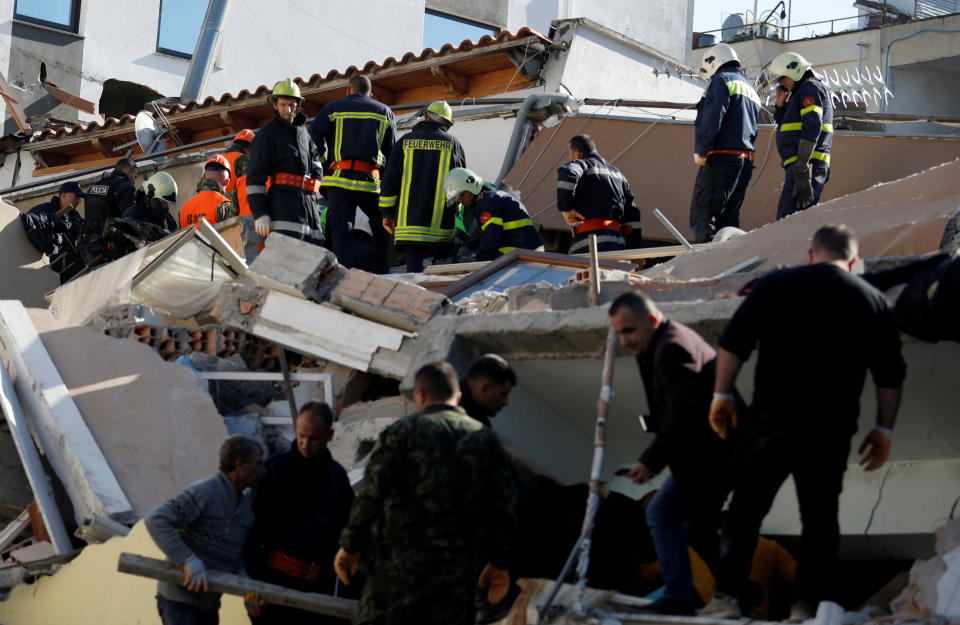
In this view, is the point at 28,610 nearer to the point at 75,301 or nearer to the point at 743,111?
the point at 75,301

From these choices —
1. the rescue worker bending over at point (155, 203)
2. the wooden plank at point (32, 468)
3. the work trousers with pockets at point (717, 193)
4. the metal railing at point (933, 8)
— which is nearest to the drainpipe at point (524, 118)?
the work trousers with pockets at point (717, 193)

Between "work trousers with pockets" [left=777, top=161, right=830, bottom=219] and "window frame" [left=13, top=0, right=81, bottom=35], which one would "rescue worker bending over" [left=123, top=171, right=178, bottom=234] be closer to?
"work trousers with pockets" [left=777, top=161, right=830, bottom=219]

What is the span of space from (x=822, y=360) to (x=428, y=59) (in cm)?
1026

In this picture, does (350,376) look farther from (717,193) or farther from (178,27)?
(178,27)

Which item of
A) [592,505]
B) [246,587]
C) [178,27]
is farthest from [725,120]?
[178,27]

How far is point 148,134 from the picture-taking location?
16.1 metres

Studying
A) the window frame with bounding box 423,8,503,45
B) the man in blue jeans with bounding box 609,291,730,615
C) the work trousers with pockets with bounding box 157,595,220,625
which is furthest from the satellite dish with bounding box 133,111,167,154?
the man in blue jeans with bounding box 609,291,730,615

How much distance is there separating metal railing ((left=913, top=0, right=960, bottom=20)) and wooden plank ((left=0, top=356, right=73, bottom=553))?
23990mm

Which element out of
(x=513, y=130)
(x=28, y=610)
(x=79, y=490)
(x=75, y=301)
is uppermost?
(x=513, y=130)

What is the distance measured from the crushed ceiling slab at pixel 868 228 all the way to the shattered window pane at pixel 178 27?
59.3ft

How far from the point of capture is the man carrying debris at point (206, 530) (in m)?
5.04

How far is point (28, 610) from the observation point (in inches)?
258

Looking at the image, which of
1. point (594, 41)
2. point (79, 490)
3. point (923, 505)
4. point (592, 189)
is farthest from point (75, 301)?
point (594, 41)

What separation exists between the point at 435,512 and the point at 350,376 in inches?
→ 115
